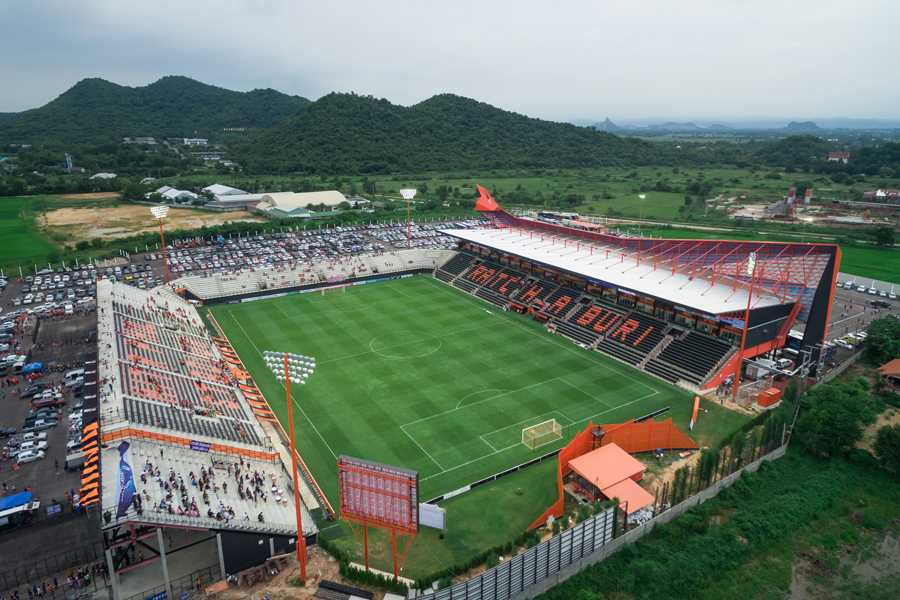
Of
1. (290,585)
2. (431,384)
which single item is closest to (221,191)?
(431,384)

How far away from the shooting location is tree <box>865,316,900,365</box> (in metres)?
49.9

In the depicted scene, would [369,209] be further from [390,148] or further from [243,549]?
[243,549]

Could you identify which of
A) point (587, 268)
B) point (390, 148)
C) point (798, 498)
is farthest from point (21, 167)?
point (798, 498)

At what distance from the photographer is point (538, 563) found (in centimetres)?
2553

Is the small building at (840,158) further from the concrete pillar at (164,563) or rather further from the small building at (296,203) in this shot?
the concrete pillar at (164,563)

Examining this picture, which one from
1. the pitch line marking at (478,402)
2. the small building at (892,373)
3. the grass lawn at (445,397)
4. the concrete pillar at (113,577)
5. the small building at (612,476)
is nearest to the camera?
the concrete pillar at (113,577)

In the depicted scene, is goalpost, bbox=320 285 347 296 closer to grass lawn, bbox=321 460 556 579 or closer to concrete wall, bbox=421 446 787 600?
grass lawn, bbox=321 460 556 579

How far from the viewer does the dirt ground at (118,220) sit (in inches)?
4241

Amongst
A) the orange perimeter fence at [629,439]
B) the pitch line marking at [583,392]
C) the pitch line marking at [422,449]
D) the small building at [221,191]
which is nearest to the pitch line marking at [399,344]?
the pitch line marking at [422,449]

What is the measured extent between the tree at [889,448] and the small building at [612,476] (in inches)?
600

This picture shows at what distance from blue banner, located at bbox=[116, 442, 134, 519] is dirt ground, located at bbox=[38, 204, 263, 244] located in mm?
86877

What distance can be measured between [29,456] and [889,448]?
55.1m

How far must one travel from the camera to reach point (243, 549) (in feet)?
90.2

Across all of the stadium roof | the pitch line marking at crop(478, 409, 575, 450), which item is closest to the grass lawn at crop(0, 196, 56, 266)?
the stadium roof
